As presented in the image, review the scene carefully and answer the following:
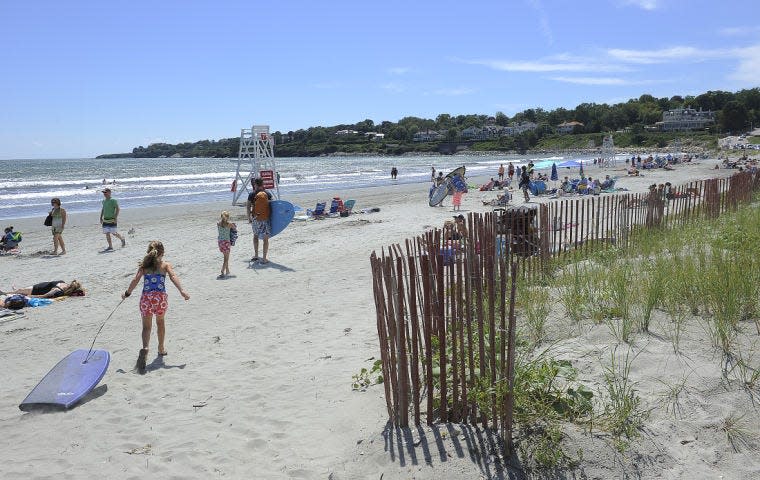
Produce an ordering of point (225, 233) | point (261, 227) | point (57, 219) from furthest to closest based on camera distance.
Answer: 1. point (57, 219)
2. point (261, 227)
3. point (225, 233)

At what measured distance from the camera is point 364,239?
13266 mm

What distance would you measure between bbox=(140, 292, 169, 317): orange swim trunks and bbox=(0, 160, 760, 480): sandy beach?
0.54 m

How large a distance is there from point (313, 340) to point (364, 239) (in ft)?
23.2

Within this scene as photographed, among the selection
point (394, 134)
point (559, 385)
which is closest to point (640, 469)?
point (559, 385)

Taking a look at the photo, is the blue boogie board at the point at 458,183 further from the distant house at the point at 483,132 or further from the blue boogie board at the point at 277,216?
the distant house at the point at 483,132

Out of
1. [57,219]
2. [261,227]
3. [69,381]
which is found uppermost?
Result: [57,219]

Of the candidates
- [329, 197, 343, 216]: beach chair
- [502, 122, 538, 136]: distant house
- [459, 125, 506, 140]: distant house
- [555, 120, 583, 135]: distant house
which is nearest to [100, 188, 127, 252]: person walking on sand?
[329, 197, 343, 216]: beach chair

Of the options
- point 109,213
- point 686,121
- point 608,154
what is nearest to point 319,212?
point 109,213

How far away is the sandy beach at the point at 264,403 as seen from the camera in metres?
3.43

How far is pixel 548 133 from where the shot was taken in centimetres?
14300

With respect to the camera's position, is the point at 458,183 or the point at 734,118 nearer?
the point at 458,183

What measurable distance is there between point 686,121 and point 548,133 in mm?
32563

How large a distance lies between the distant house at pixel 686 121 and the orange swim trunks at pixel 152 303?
132m

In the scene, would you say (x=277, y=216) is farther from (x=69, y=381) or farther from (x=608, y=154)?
(x=608, y=154)
